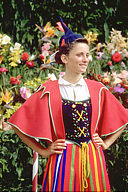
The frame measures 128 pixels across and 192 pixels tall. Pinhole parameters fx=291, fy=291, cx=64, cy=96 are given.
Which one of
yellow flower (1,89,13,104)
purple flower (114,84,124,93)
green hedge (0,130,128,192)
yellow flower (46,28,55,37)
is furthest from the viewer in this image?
yellow flower (46,28,55,37)

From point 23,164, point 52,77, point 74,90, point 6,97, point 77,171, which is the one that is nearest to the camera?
point 77,171

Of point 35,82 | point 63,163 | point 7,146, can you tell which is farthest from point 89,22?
point 63,163

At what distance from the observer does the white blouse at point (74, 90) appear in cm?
188

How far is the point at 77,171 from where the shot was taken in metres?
1.76

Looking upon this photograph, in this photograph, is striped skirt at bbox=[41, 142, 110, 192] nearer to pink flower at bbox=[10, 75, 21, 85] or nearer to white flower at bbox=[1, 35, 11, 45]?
pink flower at bbox=[10, 75, 21, 85]

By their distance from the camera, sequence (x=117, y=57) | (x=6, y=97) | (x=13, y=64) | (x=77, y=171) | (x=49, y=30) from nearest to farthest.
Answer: (x=77, y=171)
(x=6, y=97)
(x=13, y=64)
(x=49, y=30)
(x=117, y=57)

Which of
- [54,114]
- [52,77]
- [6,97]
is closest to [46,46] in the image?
[52,77]

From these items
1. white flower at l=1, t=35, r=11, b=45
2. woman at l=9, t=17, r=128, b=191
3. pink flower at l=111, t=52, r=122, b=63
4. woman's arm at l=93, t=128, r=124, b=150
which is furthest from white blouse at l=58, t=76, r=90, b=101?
pink flower at l=111, t=52, r=122, b=63

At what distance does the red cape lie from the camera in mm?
1823

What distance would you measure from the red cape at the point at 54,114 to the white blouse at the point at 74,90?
0.03 meters

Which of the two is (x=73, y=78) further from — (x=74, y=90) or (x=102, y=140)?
(x=102, y=140)

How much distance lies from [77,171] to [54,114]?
0.38 meters

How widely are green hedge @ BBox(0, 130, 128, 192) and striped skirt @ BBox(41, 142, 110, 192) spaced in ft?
4.58

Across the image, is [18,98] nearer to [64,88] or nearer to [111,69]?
[111,69]
